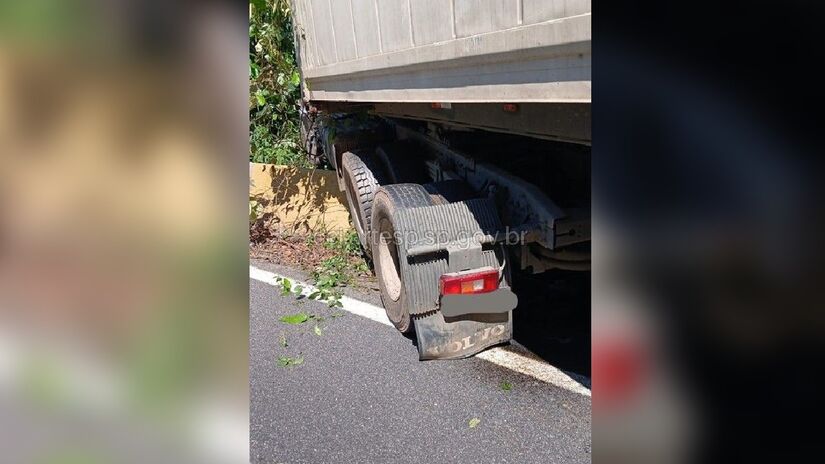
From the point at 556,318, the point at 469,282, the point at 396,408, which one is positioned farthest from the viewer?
the point at 556,318

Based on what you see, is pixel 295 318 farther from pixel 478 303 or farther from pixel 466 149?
pixel 466 149

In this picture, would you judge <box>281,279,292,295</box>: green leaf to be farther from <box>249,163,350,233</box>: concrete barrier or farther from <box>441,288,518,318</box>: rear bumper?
<box>441,288,518,318</box>: rear bumper

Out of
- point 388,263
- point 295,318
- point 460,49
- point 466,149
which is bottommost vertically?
point 295,318

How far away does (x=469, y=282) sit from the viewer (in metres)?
3.47

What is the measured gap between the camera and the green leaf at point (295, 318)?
4.63 metres

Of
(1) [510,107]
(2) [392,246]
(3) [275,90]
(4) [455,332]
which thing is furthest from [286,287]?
(3) [275,90]

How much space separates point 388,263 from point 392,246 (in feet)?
0.66

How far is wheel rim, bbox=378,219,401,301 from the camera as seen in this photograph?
432 centimetres

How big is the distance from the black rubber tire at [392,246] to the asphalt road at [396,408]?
0.22 meters
